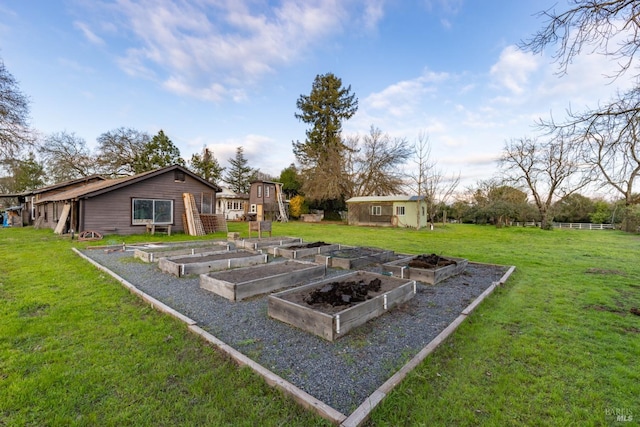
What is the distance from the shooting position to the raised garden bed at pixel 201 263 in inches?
232

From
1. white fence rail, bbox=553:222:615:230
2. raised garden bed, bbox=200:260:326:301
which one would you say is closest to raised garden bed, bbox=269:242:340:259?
raised garden bed, bbox=200:260:326:301

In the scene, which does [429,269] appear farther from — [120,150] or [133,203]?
[120,150]

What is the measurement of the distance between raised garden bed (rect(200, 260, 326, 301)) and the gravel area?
0.15 metres

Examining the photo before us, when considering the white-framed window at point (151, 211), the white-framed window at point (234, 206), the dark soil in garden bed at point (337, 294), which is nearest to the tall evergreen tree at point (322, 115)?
the white-framed window at point (234, 206)

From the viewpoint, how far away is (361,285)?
448cm

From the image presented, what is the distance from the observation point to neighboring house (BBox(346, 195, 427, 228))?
22234 mm

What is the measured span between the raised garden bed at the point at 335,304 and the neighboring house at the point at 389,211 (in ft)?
59.4

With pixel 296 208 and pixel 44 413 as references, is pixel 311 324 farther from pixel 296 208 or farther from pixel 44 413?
pixel 296 208

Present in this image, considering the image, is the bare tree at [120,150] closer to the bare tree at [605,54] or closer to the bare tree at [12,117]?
the bare tree at [12,117]

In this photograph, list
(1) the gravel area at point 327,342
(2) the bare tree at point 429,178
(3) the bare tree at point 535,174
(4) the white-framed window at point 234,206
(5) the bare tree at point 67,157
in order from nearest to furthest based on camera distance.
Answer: (1) the gravel area at point 327,342 < (3) the bare tree at point 535,174 < (2) the bare tree at point 429,178 < (5) the bare tree at point 67,157 < (4) the white-framed window at point 234,206

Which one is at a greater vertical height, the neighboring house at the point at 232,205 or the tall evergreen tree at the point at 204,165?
the tall evergreen tree at the point at 204,165

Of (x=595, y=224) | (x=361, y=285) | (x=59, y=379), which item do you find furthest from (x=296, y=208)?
(x=595, y=224)

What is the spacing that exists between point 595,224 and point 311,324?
36.7 metres

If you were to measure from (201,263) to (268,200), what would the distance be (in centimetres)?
2299
